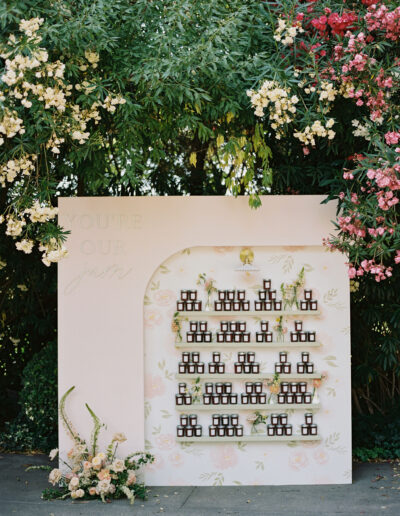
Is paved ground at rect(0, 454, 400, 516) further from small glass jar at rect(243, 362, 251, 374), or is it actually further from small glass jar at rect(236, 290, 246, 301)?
small glass jar at rect(236, 290, 246, 301)

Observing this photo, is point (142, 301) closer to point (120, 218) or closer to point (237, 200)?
point (120, 218)

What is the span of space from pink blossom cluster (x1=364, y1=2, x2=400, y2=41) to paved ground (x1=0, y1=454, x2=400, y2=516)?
357 cm

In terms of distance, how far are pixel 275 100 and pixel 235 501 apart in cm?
313

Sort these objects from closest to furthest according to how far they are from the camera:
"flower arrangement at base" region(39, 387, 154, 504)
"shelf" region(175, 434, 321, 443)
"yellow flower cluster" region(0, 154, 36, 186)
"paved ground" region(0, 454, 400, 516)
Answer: "yellow flower cluster" region(0, 154, 36, 186)
"paved ground" region(0, 454, 400, 516)
"flower arrangement at base" region(39, 387, 154, 504)
"shelf" region(175, 434, 321, 443)

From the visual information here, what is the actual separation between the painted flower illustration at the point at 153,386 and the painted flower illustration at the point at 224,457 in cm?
67

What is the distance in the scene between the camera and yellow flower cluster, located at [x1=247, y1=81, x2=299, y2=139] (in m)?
4.78

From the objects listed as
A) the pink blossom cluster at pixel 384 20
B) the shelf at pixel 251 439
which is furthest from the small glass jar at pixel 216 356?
the pink blossom cluster at pixel 384 20

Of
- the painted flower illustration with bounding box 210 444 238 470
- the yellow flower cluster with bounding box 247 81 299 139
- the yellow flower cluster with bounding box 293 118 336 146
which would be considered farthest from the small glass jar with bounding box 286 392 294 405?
the yellow flower cluster with bounding box 247 81 299 139

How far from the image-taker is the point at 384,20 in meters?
4.77

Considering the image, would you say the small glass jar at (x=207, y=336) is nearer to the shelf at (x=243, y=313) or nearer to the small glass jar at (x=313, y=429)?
the shelf at (x=243, y=313)

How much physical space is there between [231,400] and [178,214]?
164cm

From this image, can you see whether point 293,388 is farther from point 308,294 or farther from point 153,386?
Answer: point 153,386

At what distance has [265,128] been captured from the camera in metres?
5.87

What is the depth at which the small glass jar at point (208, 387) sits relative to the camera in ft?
18.3
